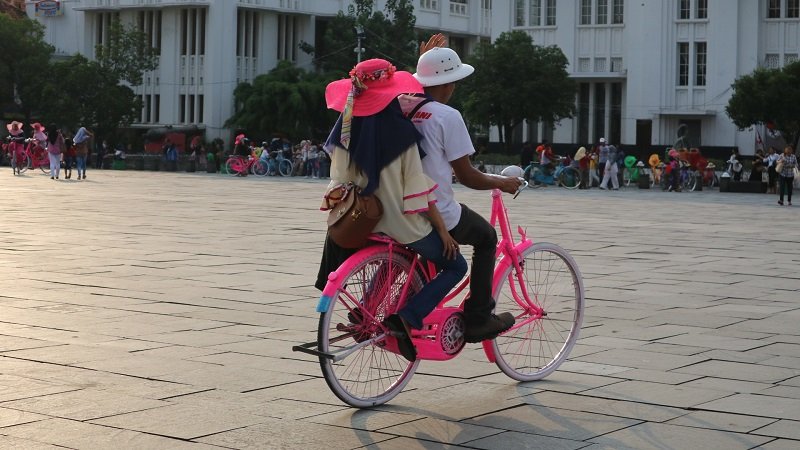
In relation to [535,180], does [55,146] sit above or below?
above

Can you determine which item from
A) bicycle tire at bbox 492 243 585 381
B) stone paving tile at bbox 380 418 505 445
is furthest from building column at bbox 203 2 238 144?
stone paving tile at bbox 380 418 505 445

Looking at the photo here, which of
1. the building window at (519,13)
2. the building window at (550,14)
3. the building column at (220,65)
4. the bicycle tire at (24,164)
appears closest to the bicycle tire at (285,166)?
the bicycle tire at (24,164)

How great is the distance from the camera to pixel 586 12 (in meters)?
59.4

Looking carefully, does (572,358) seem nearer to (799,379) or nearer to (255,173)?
(799,379)

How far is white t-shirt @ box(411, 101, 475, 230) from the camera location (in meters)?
6.42

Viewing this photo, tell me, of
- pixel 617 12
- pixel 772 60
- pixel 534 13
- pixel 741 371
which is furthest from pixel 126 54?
pixel 741 371

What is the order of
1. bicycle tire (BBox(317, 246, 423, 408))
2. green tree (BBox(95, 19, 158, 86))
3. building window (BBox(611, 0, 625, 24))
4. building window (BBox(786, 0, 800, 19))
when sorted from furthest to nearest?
1. green tree (BBox(95, 19, 158, 86))
2. building window (BBox(611, 0, 625, 24))
3. building window (BBox(786, 0, 800, 19))
4. bicycle tire (BBox(317, 246, 423, 408))

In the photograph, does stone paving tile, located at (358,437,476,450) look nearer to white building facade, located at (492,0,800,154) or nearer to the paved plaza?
the paved plaza

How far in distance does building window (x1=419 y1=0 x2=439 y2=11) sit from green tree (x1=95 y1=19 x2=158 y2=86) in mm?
17547

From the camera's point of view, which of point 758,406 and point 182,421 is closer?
point 182,421

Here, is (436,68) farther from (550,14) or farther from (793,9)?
(550,14)

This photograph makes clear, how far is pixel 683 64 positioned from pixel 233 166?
20345 mm

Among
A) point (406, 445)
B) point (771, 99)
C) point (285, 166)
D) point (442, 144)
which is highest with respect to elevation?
point (771, 99)

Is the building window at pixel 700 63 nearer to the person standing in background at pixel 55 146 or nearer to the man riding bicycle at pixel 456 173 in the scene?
the person standing in background at pixel 55 146
